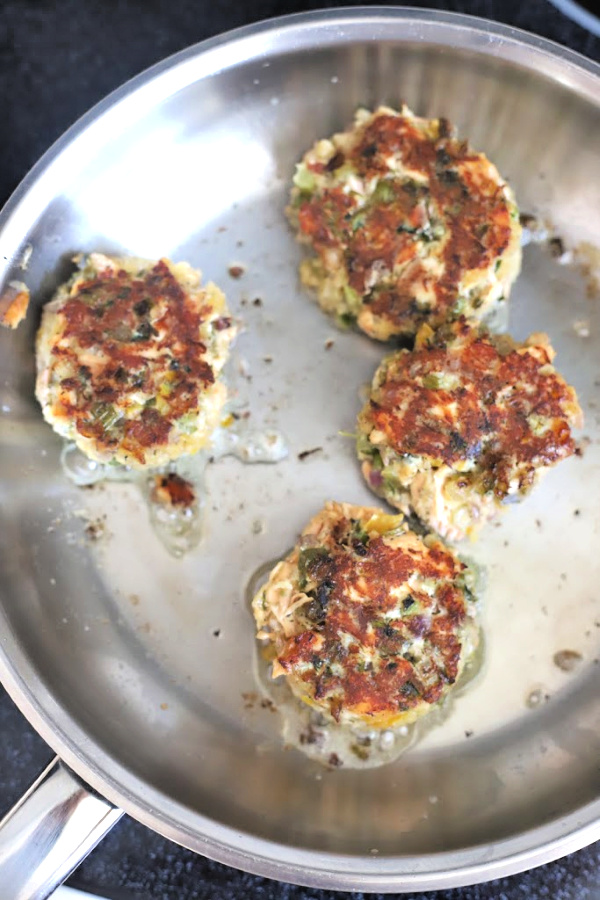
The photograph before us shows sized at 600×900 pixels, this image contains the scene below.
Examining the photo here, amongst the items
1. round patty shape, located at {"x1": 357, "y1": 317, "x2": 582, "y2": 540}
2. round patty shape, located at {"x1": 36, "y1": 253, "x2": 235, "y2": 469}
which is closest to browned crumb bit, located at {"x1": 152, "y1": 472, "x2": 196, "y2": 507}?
round patty shape, located at {"x1": 36, "y1": 253, "x2": 235, "y2": 469}

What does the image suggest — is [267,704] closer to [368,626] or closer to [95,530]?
[368,626]

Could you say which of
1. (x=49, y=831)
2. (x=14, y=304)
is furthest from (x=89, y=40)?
(x=49, y=831)

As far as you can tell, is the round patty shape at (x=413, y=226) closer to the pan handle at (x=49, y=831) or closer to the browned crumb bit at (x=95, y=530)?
the browned crumb bit at (x=95, y=530)

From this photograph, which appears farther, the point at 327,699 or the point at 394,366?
the point at 394,366

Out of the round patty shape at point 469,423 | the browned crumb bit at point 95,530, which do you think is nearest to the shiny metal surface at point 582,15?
the round patty shape at point 469,423

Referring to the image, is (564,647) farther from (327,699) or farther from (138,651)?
(138,651)

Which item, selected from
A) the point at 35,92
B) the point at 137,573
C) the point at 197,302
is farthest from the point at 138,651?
the point at 35,92
